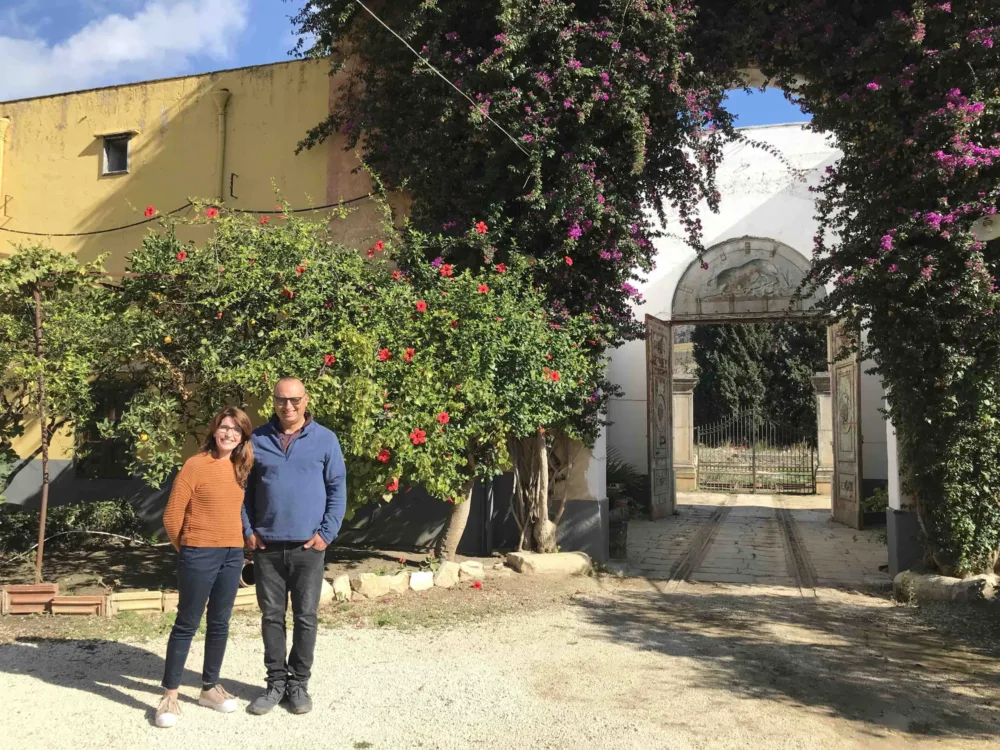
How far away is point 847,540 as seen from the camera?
34.3 ft

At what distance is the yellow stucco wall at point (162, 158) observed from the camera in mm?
9703

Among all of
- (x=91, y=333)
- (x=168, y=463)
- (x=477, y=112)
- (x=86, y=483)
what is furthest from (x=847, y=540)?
(x=86, y=483)

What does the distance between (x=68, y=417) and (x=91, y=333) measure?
98 cm

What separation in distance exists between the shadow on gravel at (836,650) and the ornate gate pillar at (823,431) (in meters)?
10.2

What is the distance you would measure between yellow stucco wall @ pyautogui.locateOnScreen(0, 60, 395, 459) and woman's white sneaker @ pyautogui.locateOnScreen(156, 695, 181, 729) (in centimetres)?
625

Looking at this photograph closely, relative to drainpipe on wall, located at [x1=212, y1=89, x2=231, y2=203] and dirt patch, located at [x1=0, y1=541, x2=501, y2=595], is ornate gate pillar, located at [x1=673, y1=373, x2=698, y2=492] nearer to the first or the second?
dirt patch, located at [x1=0, y1=541, x2=501, y2=595]

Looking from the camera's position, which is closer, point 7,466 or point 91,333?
point 91,333

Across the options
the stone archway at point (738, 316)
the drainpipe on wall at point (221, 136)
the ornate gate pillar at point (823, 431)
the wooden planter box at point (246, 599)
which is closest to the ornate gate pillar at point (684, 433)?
the ornate gate pillar at point (823, 431)

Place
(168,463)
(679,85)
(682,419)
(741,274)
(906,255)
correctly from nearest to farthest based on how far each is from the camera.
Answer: (168,463)
(906,255)
(679,85)
(741,274)
(682,419)

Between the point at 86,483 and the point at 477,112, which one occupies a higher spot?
the point at 477,112

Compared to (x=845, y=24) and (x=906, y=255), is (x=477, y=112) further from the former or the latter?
(x=906, y=255)

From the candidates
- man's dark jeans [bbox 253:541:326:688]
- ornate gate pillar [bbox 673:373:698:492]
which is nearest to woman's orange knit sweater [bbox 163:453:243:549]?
man's dark jeans [bbox 253:541:326:688]

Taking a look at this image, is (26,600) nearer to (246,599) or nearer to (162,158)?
(246,599)

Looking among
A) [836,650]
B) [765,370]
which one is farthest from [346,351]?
[765,370]
